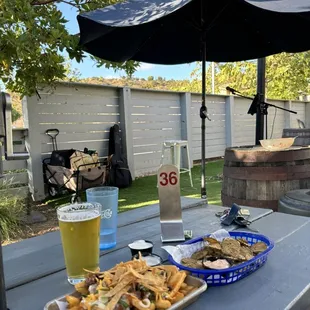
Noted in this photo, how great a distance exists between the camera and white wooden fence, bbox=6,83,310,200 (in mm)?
4422

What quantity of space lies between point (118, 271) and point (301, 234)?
2.34 ft

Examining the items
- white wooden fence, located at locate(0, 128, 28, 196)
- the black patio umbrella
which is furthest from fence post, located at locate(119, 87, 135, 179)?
the black patio umbrella

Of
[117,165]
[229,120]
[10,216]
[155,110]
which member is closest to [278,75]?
[229,120]

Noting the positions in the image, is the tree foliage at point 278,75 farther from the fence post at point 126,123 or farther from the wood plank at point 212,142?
the fence post at point 126,123

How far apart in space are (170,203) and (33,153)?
362 centimetres

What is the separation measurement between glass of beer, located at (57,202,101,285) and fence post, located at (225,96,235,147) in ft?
24.9

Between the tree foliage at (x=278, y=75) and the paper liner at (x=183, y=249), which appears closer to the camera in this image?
the paper liner at (x=183, y=249)

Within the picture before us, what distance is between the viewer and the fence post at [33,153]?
4262 mm

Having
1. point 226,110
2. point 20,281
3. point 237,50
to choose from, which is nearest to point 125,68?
point 237,50

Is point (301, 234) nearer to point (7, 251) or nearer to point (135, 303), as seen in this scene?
point (135, 303)

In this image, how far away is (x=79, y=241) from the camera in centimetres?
75

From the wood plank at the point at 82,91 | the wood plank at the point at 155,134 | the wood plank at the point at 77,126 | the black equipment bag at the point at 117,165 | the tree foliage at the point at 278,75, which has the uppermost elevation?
the tree foliage at the point at 278,75

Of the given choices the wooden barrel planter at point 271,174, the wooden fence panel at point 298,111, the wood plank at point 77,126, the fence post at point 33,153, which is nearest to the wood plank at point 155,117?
the wood plank at point 77,126

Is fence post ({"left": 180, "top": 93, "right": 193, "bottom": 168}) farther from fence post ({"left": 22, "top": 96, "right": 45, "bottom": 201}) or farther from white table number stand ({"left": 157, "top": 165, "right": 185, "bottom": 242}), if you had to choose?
white table number stand ({"left": 157, "top": 165, "right": 185, "bottom": 242})
